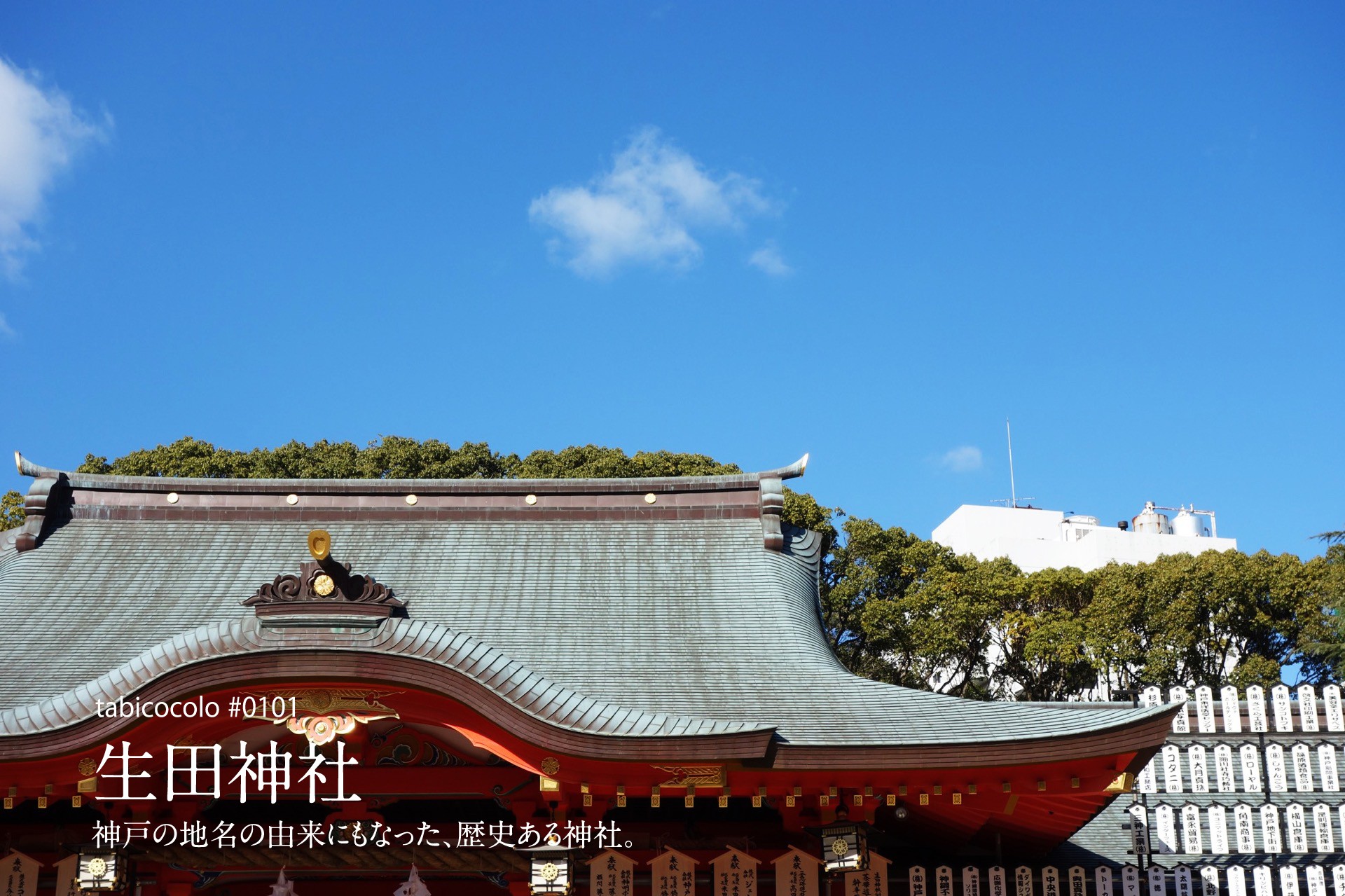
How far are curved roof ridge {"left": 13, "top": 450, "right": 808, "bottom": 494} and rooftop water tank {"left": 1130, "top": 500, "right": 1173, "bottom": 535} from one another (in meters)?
27.9

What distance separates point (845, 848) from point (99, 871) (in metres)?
Answer: 5.60

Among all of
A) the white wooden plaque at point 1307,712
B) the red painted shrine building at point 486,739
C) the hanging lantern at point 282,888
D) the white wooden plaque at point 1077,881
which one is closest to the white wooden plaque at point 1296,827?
the white wooden plaque at point 1307,712

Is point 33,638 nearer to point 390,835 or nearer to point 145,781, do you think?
point 145,781

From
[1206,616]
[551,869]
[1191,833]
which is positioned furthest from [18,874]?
[1206,616]

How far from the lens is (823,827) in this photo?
30.9ft

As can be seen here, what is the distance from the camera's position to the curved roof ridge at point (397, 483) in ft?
45.0

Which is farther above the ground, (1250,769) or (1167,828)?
(1250,769)

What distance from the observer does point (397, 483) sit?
1412 centimetres

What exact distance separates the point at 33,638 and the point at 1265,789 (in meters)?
11.5

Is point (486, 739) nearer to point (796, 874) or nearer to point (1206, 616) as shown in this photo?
point (796, 874)

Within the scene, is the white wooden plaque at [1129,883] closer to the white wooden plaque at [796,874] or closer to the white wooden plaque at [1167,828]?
the white wooden plaque at [1167,828]

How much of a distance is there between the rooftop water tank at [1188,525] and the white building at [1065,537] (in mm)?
22

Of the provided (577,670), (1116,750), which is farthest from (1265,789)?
(577,670)

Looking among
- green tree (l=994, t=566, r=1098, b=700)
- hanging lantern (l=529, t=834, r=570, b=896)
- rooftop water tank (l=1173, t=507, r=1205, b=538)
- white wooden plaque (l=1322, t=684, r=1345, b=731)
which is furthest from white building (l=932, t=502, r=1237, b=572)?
hanging lantern (l=529, t=834, r=570, b=896)
